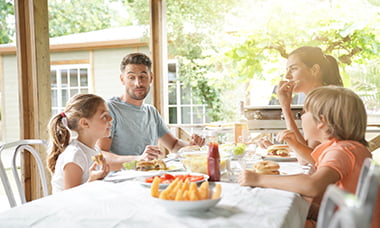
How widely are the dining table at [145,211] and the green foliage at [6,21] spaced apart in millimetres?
1924

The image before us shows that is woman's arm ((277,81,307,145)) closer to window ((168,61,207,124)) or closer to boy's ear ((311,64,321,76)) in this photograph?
boy's ear ((311,64,321,76))

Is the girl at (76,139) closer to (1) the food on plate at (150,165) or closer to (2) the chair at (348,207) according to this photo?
(1) the food on plate at (150,165)

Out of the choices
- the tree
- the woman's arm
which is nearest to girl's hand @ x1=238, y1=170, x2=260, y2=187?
the woman's arm

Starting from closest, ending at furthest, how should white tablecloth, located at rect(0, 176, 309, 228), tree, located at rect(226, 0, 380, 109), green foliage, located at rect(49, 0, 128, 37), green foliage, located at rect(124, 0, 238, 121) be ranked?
white tablecloth, located at rect(0, 176, 309, 228) < green foliage, located at rect(49, 0, 128, 37) < tree, located at rect(226, 0, 380, 109) < green foliage, located at rect(124, 0, 238, 121)

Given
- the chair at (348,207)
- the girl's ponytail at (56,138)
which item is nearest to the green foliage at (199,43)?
the girl's ponytail at (56,138)

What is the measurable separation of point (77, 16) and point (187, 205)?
3178 millimetres

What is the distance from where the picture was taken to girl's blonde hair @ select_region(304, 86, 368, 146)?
4.46 feet

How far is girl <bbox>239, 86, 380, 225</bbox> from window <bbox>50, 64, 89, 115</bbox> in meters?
2.52

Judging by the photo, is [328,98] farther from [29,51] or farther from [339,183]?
[29,51]

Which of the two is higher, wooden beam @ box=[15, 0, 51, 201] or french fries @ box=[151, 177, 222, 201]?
wooden beam @ box=[15, 0, 51, 201]

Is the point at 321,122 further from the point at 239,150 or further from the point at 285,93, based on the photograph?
the point at 285,93

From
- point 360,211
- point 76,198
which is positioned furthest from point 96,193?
point 360,211

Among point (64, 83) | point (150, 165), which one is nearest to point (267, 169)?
point (150, 165)

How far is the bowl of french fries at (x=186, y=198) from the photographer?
39.1 inches
